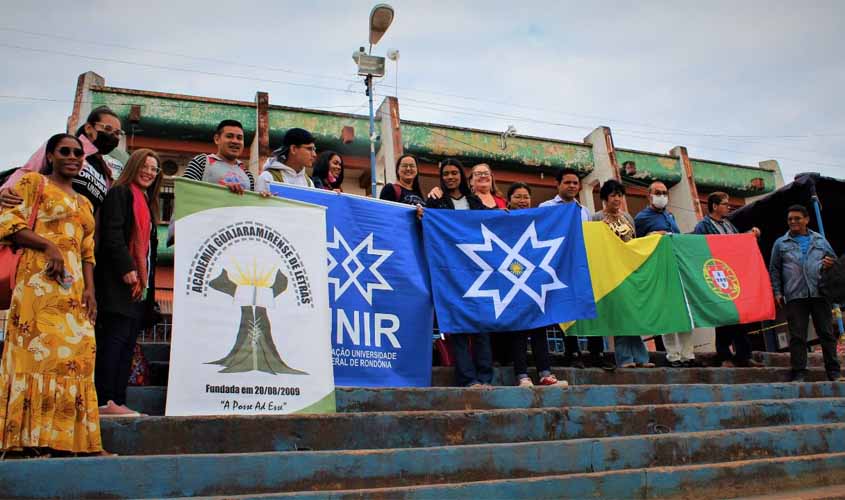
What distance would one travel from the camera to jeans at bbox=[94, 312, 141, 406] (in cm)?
433

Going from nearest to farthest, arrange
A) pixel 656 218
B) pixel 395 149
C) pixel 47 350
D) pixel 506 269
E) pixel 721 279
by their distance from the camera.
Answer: pixel 47 350
pixel 506 269
pixel 721 279
pixel 656 218
pixel 395 149

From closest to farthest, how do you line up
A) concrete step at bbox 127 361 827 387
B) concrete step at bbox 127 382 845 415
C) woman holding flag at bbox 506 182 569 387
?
1. concrete step at bbox 127 382 845 415
2. woman holding flag at bbox 506 182 569 387
3. concrete step at bbox 127 361 827 387

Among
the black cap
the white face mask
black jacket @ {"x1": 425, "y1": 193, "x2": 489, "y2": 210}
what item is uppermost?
the black cap

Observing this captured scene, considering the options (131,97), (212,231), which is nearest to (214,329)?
(212,231)

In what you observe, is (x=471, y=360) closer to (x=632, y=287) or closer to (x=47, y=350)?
(x=632, y=287)

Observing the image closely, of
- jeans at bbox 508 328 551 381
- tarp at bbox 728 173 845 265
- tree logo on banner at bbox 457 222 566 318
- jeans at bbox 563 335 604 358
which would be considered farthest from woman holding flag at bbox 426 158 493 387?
tarp at bbox 728 173 845 265

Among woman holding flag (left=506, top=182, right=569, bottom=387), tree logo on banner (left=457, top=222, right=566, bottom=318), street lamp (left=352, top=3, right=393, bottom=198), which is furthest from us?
street lamp (left=352, top=3, right=393, bottom=198)

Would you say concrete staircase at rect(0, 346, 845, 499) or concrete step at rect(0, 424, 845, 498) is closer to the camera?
concrete step at rect(0, 424, 845, 498)

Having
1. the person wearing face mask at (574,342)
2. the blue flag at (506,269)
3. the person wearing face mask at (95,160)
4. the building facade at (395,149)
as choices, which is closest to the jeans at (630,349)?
the person wearing face mask at (574,342)

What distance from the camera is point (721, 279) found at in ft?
26.4

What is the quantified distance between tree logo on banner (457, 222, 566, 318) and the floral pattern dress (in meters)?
3.32

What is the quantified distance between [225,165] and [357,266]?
134 cm

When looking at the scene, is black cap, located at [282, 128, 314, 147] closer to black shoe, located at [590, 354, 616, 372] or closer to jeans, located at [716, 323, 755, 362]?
black shoe, located at [590, 354, 616, 372]

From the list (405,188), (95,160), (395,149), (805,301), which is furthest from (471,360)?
(395,149)
